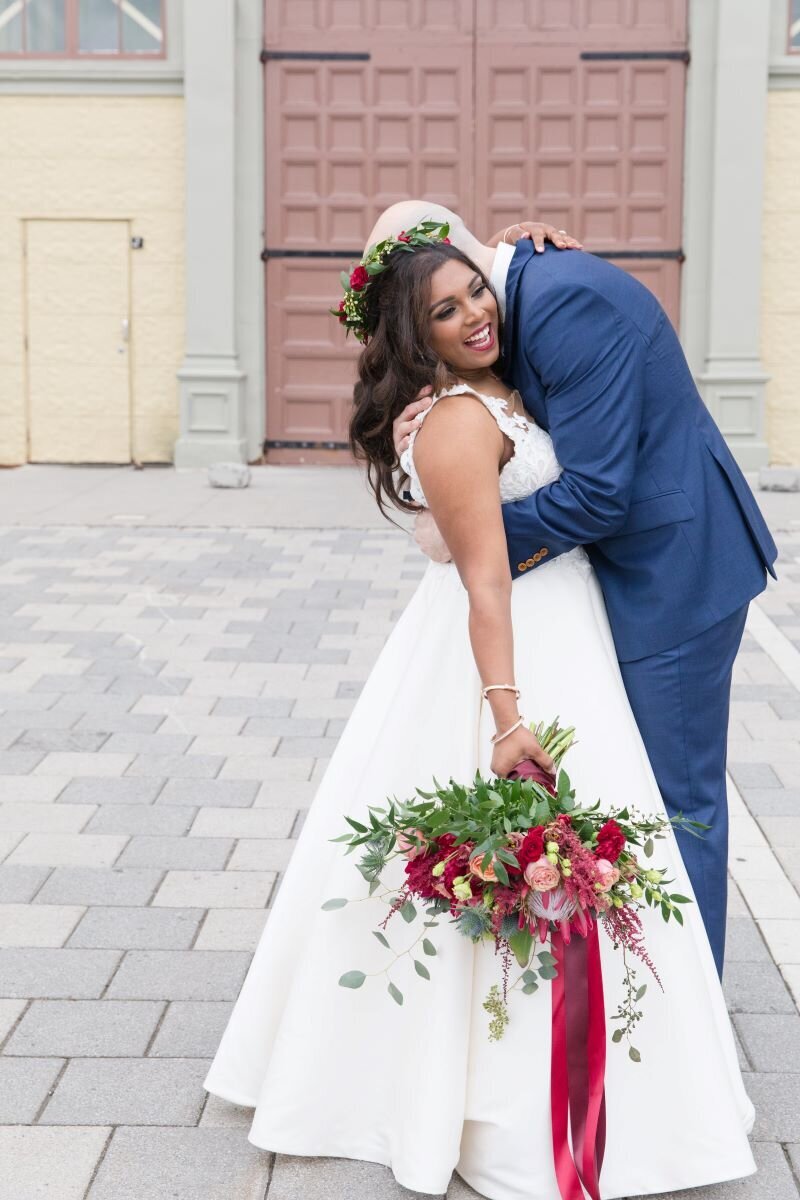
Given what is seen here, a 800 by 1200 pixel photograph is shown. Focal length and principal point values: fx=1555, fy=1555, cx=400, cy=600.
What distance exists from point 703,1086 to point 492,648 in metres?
0.81

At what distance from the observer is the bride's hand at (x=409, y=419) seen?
259 cm

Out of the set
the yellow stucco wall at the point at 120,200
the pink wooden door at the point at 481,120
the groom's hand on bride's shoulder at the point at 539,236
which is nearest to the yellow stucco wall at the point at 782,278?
the pink wooden door at the point at 481,120

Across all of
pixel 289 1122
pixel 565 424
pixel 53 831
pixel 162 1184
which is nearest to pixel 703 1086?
pixel 289 1122

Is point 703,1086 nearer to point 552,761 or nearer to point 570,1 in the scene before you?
point 552,761

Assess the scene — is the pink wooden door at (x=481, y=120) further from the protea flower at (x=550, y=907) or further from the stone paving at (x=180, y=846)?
the protea flower at (x=550, y=907)

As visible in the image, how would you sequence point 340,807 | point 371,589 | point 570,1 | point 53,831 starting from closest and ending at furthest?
point 340,807
point 53,831
point 371,589
point 570,1

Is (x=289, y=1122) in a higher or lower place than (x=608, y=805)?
lower

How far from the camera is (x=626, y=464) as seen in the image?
2609 millimetres

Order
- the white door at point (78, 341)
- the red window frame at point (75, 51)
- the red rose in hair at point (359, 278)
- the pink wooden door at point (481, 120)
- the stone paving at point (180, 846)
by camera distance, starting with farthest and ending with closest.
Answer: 1. the white door at point (78, 341)
2. the red window frame at point (75, 51)
3. the pink wooden door at point (481, 120)
4. the stone paving at point (180, 846)
5. the red rose in hair at point (359, 278)

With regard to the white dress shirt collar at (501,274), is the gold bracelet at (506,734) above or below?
below

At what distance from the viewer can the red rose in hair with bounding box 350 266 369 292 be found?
2.63 m

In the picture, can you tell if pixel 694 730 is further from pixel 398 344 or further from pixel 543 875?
pixel 398 344

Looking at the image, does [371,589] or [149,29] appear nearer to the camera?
[371,589]

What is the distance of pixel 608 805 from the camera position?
103 inches
